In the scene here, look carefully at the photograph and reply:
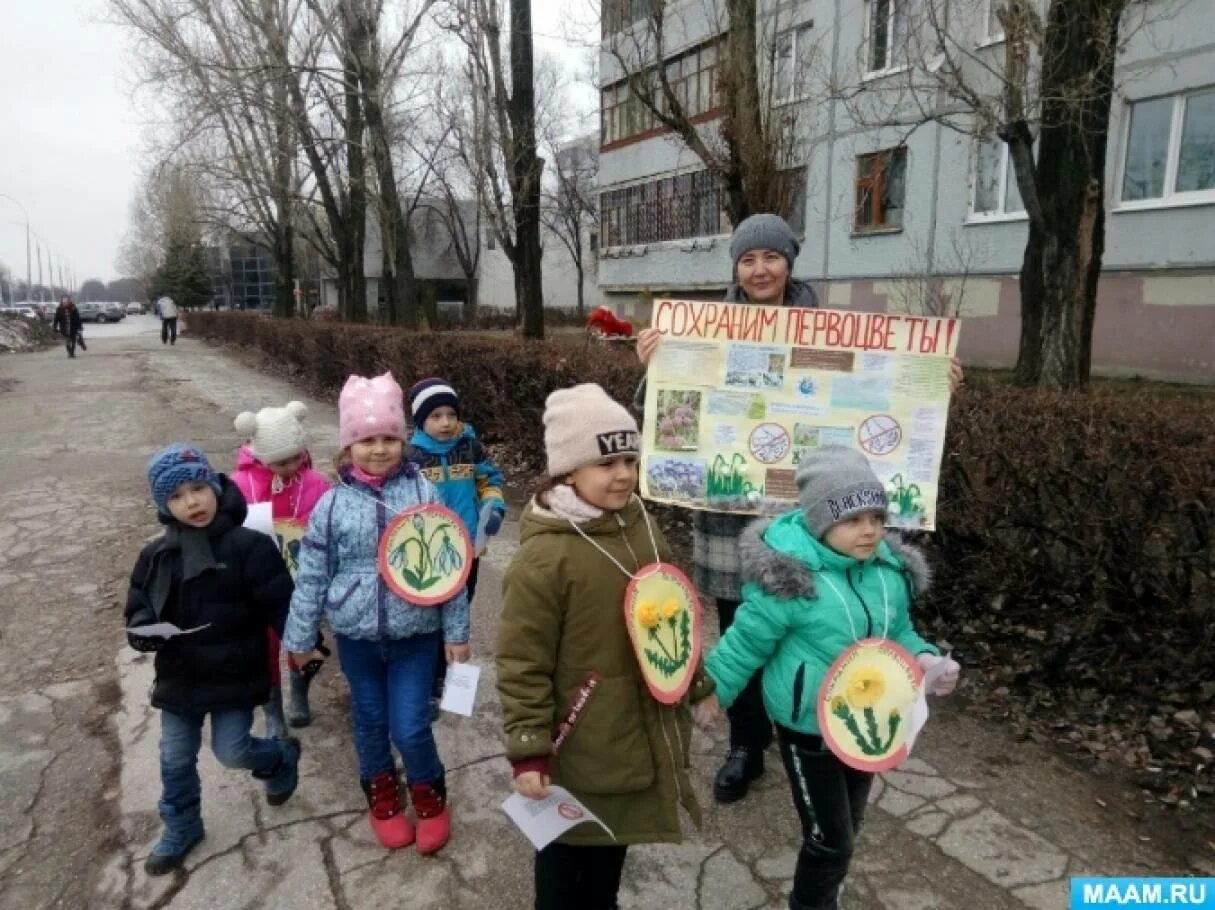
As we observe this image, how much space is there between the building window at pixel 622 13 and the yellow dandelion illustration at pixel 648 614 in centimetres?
891

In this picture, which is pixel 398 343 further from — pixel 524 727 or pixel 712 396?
pixel 524 727

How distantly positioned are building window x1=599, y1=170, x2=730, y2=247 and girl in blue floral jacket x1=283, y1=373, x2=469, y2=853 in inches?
759

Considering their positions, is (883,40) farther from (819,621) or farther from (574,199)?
(574,199)

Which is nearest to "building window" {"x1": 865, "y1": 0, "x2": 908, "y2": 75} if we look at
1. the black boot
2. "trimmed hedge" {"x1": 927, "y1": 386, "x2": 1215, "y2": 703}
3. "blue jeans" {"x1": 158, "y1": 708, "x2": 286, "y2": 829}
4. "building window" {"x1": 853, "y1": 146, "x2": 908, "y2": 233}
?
"building window" {"x1": 853, "y1": 146, "x2": 908, "y2": 233}

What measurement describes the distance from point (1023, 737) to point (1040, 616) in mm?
604

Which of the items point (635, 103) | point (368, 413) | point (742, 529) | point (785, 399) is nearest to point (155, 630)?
point (368, 413)

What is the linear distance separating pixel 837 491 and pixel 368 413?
1487 mm

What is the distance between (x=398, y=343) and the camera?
35.4 ft

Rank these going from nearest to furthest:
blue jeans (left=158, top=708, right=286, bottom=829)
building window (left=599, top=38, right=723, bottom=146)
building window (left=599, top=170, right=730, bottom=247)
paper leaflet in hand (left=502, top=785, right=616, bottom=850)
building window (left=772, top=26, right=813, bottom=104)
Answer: paper leaflet in hand (left=502, top=785, right=616, bottom=850) < blue jeans (left=158, top=708, right=286, bottom=829) < building window (left=772, top=26, right=813, bottom=104) < building window (left=599, top=38, right=723, bottom=146) < building window (left=599, top=170, right=730, bottom=247)

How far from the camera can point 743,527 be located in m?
2.93

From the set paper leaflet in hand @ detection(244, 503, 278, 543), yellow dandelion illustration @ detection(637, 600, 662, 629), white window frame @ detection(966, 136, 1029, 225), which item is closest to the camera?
yellow dandelion illustration @ detection(637, 600, 662, 629)

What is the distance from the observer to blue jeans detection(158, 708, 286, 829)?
2.69 meters

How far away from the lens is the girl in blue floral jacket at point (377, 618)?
263 cm

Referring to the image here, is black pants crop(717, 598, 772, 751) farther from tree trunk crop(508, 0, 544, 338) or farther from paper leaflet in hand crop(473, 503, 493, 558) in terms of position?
tree trunk crop(508, 0, 544, 338)
